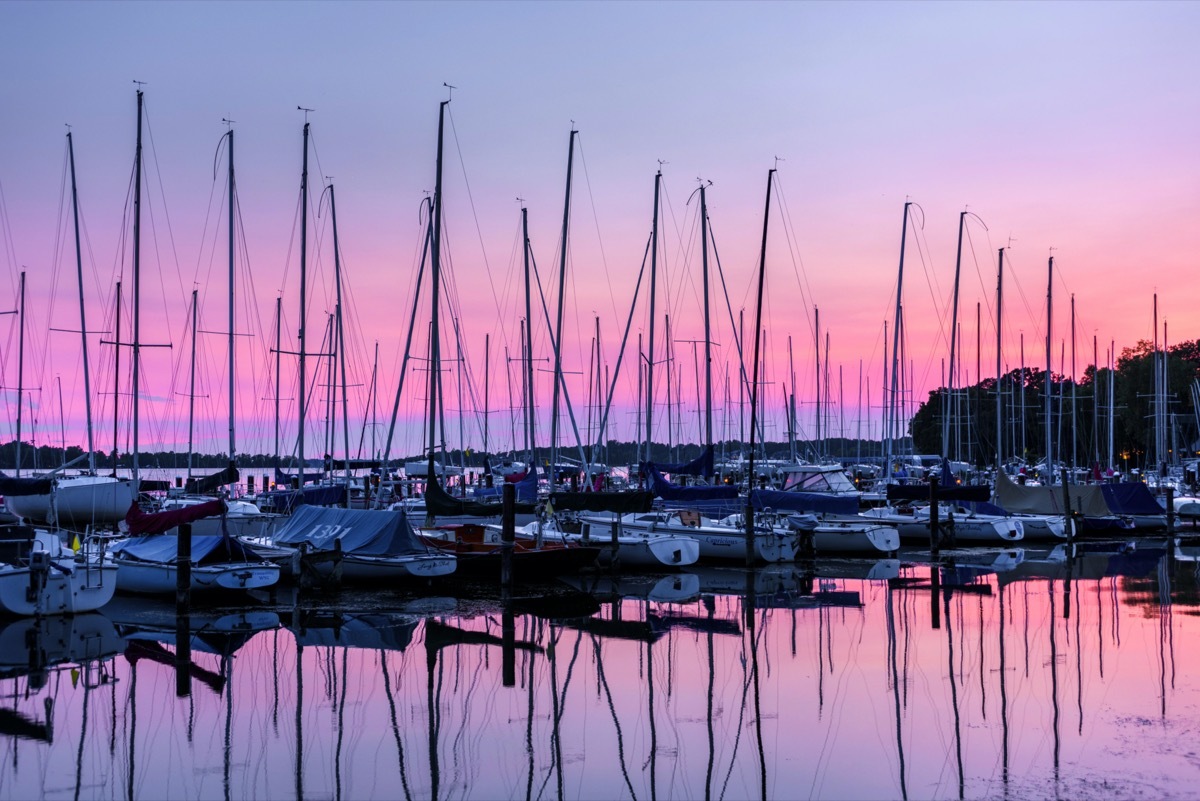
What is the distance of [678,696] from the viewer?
1891 centimetres

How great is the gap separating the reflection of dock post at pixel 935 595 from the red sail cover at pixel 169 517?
17854 mm

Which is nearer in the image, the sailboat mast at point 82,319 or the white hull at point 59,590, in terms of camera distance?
the white hull at point 59,590

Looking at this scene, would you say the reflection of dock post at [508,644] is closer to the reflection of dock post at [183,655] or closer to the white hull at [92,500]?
the reflection of dock post at [183,655]

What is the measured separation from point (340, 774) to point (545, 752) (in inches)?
108

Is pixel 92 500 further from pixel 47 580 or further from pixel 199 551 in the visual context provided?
pixel 47 580

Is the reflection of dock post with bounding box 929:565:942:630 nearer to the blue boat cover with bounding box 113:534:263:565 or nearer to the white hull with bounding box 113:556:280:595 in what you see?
the white hull with bounding box 113:556:280:595

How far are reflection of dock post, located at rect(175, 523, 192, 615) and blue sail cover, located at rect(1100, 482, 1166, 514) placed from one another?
4241 cm

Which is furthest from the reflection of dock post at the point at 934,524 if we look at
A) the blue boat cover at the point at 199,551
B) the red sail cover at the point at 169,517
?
the red sail cover at the point at 169,517

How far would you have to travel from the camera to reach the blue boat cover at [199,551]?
29656mm

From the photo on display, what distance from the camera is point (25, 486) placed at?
36.5 meters

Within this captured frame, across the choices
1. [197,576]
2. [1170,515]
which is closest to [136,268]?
[197,576]

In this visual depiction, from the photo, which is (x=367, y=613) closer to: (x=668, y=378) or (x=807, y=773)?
(x=807, y=773)

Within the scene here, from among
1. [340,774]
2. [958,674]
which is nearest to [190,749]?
[340,774]

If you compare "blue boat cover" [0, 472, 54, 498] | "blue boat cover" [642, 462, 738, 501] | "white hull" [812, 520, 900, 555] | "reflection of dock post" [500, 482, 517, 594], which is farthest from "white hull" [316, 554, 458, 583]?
"white hull" [812, 520, 900, 555]
